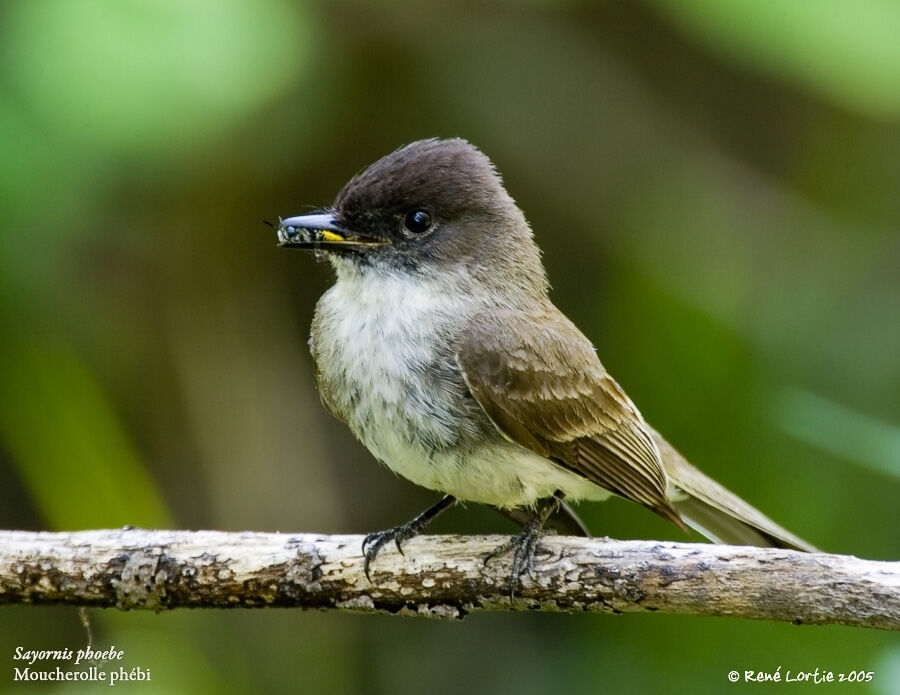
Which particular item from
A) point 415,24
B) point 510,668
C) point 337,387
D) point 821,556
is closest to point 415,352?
point 337,387

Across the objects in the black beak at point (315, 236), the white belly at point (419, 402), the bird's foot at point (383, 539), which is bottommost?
the bird's foot at point (383, 539)

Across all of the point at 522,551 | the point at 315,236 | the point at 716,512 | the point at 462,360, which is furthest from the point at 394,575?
the point at 716,512

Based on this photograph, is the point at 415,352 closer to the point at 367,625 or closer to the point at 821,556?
the point at 821,556

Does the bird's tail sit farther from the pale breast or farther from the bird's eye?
the bird's eye

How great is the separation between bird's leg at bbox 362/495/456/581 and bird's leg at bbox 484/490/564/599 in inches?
11.1

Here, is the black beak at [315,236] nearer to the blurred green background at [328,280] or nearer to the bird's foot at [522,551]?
the blurred green background at [328,280]

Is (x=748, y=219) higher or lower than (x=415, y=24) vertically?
lower

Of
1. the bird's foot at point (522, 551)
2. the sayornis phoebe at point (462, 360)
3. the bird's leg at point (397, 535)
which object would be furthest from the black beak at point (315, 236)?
the bird's foot at point (522, 551)

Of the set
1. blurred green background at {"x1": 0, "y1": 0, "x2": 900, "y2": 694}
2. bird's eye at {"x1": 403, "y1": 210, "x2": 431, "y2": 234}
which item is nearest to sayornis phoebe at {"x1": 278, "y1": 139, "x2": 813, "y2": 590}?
bird's eye at {"x1": 403, "y1": 210, "x2": 431, "y2": 234}

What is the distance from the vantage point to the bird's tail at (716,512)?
3.63m

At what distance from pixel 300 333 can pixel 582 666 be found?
2.06 m

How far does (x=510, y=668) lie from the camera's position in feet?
15.9

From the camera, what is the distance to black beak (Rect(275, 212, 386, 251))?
133 inches

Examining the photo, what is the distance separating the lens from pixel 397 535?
3391mm
